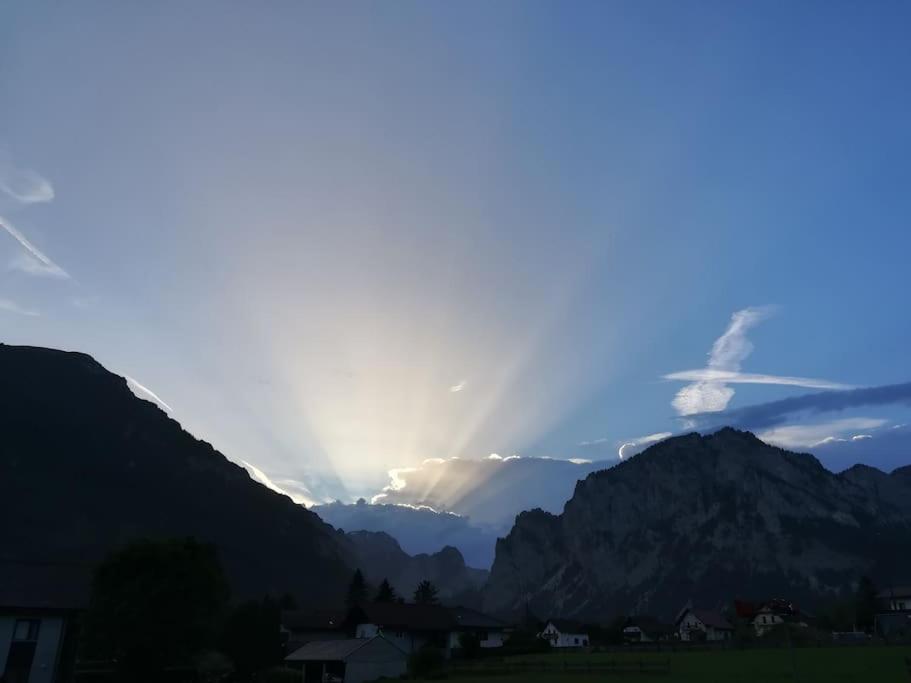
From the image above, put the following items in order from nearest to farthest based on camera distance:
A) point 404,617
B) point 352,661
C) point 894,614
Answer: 1. point 352,661
2. point 404,617
3. point 894,614

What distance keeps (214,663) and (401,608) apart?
27149 millimetres

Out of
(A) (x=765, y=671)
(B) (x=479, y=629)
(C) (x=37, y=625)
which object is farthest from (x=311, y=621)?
(A) (x=765, y=671)

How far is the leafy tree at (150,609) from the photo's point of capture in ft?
169

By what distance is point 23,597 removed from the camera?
51.4 metres

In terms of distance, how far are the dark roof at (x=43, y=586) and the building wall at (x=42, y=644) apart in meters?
0.98

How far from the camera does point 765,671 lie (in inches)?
1731

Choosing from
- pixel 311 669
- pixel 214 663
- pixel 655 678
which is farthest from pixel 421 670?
pixel 655 678

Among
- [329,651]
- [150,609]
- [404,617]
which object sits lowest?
[329,651]

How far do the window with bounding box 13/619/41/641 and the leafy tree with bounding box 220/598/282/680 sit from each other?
28.2 meters

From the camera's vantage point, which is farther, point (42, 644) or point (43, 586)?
Result: point (43, 586)

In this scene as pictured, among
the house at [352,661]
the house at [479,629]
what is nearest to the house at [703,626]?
the house at [479,629]

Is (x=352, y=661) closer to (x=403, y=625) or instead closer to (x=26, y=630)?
(x=403, y=625)

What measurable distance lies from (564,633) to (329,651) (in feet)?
247

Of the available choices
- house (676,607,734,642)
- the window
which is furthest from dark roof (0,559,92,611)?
house (676,607,734,642)
